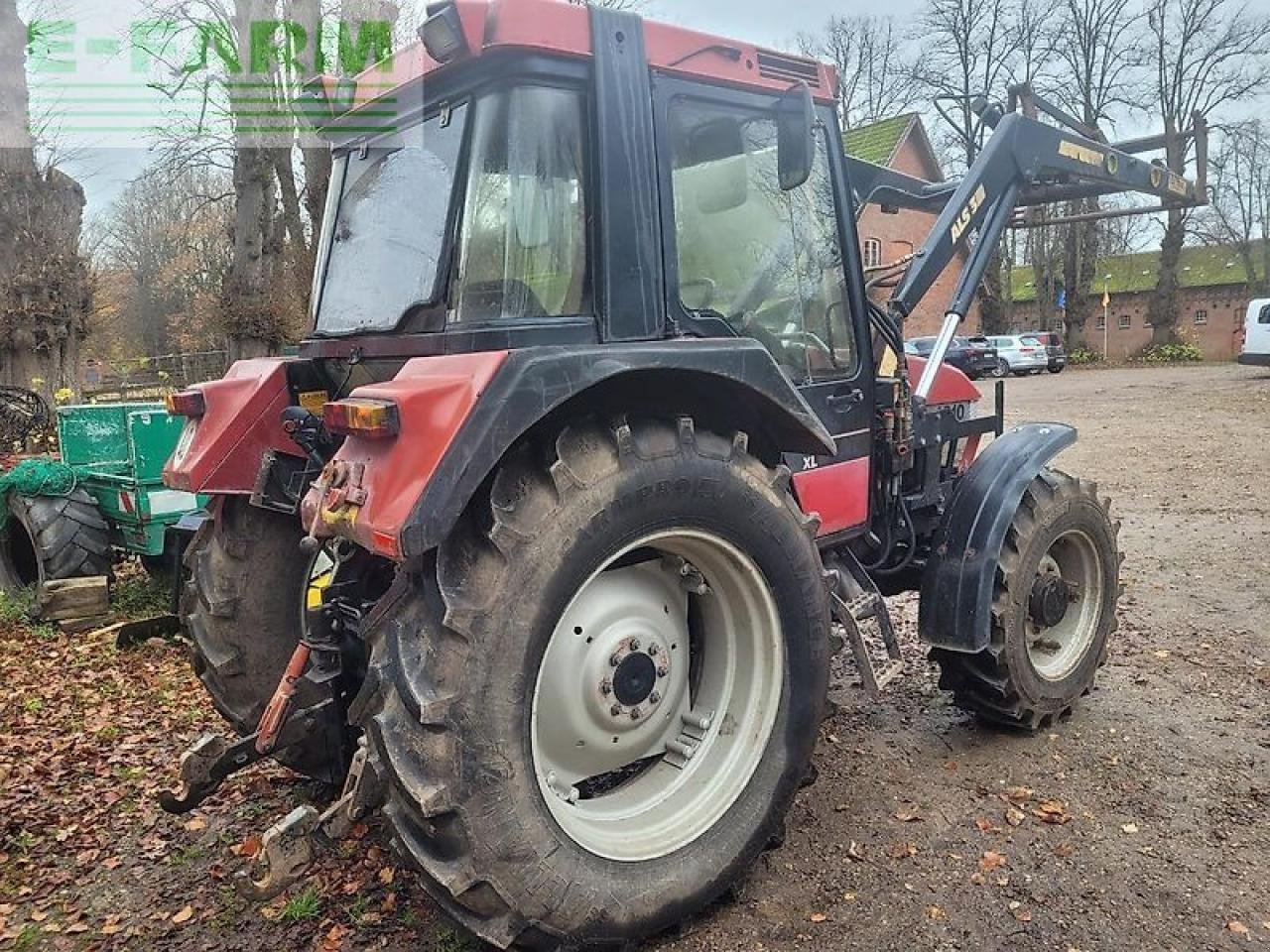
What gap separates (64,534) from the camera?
6.16 metres

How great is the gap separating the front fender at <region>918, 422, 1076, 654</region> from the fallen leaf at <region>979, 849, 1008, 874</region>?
0.77m

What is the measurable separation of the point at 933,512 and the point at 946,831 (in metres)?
1.52

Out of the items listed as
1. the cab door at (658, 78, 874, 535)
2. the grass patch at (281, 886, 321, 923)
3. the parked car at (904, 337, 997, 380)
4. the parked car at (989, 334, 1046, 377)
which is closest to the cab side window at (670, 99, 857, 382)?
the cab door at (658, 78, 874, 535)

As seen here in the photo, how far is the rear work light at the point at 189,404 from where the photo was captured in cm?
350

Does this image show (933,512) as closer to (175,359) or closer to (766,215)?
(766,215)

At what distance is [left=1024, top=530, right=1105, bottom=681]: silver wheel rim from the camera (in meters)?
4.14

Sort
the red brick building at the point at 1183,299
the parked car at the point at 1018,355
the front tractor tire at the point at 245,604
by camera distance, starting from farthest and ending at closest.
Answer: the red brick building at the point at 1183,299 < the parked car at the point at 1018,355 < the front tractor tire at the point at 245,604

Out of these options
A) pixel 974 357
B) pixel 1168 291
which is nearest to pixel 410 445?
pixel 974 357

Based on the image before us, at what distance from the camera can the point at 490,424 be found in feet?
7.48

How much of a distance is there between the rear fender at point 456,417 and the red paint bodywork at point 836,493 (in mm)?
929

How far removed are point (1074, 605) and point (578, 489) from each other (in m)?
2.83

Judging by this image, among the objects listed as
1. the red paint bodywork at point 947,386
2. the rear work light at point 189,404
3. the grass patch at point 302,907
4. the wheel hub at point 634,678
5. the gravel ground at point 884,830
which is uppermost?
the rear work light at point 189,404

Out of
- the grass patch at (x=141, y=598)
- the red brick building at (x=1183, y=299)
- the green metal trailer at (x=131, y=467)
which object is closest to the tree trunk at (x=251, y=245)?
the green metal trailer at (x=131, y=467)

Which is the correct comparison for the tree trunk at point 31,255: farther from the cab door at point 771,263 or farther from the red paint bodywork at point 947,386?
the cab door at point 771,263
